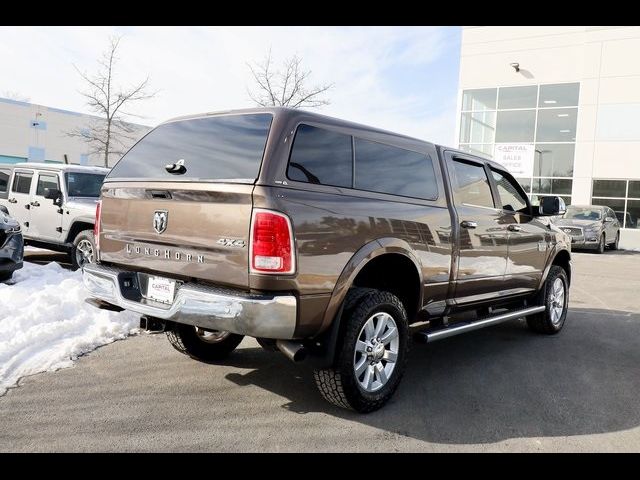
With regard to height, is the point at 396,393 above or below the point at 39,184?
below

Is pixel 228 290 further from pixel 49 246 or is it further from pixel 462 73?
pixel 462 73

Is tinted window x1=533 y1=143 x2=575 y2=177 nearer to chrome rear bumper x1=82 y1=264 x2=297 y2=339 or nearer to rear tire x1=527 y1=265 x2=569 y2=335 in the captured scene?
rear tire x1=527 y1=265 x2=569 y2=335

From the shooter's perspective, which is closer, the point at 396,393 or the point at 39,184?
the point at 396,393

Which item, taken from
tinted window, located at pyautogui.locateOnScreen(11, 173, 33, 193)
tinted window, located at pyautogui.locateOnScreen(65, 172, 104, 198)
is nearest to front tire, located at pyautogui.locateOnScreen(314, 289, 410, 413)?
tinted window, located at pyautogui.locateOnScreen(65, 172, 104, 198)

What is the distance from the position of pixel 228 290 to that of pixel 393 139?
72.8 inches

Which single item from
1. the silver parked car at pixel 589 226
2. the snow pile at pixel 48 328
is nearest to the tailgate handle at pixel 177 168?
the snow pile at pixel 48 328

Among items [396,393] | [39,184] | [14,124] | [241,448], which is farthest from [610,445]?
[14,124]

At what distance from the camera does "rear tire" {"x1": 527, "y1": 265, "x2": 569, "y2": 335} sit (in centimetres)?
622

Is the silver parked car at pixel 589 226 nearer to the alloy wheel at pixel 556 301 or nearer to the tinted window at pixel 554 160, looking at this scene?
the tinted window at pixel 554 160

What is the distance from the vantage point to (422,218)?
4.25 metres

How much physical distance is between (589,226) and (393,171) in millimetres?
16066

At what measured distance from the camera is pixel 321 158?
3.61 m

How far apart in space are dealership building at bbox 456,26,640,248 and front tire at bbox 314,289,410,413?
22.3 m

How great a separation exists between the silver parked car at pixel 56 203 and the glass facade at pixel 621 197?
70.5 feet
